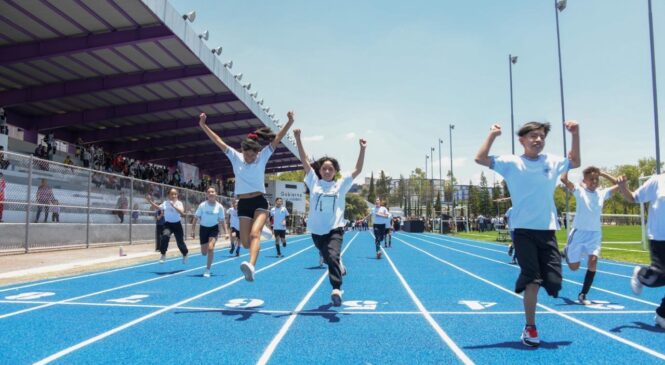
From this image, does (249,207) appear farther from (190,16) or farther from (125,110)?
(125,110)

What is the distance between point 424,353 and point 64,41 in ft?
68.0

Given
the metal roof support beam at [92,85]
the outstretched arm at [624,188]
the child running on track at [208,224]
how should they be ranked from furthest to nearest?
1. the metal roof support beam at [92,85]
2. the child running on track at [208,224]
3. the outstretched arm at [624,188]

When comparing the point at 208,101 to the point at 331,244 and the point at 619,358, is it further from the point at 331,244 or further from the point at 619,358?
the point at 619,358

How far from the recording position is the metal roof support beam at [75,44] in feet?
61.8

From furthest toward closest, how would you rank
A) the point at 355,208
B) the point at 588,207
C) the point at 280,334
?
the point at 355,208, the point at 588,207, the point at 280,334

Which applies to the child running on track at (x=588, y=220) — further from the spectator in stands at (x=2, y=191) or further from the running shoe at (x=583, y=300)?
the spectator in stands at (x=2, y=191)

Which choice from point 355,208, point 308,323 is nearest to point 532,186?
point 308,323

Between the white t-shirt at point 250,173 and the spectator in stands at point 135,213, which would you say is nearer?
the white t-shirt at point 250,173

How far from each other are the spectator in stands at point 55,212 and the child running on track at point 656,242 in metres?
15.1

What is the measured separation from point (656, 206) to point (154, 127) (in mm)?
33512

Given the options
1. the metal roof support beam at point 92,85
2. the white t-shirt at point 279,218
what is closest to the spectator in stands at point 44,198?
the white t-shirt at point 279,218

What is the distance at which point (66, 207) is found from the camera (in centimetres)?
1535

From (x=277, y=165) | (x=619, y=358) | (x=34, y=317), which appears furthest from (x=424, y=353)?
(x=277, y=165)

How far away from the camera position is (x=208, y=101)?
28672mm
